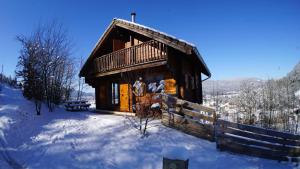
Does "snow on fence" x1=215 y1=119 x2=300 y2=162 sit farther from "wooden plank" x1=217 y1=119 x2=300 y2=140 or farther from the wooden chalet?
the wooden chalet

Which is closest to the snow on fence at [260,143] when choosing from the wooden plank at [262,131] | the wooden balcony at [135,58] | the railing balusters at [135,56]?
the wooden plank at [262,131]

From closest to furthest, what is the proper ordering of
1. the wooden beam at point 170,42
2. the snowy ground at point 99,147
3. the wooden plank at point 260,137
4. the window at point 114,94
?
the snowy ground at point 99,147
the wooden plank at point 260,137
the wooden beam at point 170,42
the window at point 114,94

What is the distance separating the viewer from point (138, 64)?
14.2 meters

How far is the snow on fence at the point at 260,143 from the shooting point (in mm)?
→ 7867

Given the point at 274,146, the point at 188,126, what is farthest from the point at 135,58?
the point at 274,146

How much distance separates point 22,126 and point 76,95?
24.0m

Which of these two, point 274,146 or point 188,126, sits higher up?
point 188,126

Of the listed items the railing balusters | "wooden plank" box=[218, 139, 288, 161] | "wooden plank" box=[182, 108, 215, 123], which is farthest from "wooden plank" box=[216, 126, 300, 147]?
the railing balusters

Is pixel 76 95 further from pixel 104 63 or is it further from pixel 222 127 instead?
pixel 222 127

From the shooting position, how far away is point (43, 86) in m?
18.3

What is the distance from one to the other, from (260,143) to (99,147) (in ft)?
18.1

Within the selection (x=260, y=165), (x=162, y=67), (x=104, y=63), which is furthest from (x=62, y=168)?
(x=104, y=63)

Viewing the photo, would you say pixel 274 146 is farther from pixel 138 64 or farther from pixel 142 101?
pixel 138 64

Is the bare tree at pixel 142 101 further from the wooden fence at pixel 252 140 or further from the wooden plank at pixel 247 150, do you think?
the wooden plank at pixel 247 150
